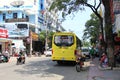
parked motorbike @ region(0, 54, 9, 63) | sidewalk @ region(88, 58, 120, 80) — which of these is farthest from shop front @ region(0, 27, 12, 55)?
sidewalk @ region(88, 58, 120, 80)

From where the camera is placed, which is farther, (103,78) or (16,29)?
(16,29)

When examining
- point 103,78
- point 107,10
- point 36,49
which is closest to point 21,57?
point 107,10

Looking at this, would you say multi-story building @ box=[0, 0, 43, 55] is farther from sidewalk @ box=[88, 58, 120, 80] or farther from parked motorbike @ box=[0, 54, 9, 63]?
sidewalk @ box=[88, 58, 120, 80]

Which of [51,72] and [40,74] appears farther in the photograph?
[51,72]

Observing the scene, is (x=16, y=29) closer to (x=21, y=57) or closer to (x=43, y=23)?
(x=43, y=23)

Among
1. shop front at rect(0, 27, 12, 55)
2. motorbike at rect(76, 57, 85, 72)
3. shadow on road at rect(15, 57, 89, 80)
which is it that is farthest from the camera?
shop front at rect(0, 27, 12, 55)

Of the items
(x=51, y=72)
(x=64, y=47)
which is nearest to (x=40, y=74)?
(x=51, y=72)

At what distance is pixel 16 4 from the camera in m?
78.3

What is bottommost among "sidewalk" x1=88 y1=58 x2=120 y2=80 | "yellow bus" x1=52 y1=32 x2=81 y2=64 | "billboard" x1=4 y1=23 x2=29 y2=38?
"sidewalk" x1=88 y1=58 x2=120 y2=80

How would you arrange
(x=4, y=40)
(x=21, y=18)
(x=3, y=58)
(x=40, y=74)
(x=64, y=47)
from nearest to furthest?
(x=40, y=74)
(x=64, y=47)
(x=3, y=58)
(x=4, y=40)
(x=21, y=18)

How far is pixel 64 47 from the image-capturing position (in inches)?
1207

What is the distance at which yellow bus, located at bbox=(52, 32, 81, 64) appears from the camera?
Result: 99.8ft

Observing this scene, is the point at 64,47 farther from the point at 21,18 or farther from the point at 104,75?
the point at 21,18

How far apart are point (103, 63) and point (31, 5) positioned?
53110 mm
